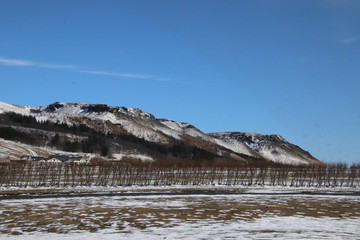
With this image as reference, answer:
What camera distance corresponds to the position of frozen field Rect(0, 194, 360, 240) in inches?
613

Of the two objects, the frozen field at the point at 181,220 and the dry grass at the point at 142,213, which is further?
the dry grass at the point at 142,213

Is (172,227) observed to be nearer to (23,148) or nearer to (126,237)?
(126,237)

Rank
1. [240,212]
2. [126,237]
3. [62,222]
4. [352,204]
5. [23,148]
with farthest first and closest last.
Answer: [23,148] → [352,204] → [240,212] → [62,222] → [126,237]

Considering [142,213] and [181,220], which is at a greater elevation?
[181,220]

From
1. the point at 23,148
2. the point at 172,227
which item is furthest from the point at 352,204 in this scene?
the point at 23,148

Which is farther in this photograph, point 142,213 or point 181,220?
point 142,213

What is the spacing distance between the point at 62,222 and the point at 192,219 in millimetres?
5811

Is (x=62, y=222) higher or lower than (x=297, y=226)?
lower

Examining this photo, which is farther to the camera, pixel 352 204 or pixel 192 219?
pixel 352 204

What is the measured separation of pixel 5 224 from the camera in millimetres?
17672

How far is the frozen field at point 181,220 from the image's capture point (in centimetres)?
1556

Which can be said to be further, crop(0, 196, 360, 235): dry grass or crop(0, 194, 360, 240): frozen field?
crop(0, 196, 360, 235): dry grass

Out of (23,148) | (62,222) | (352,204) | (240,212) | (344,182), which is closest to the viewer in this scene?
(62,222)

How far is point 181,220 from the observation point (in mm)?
18891
